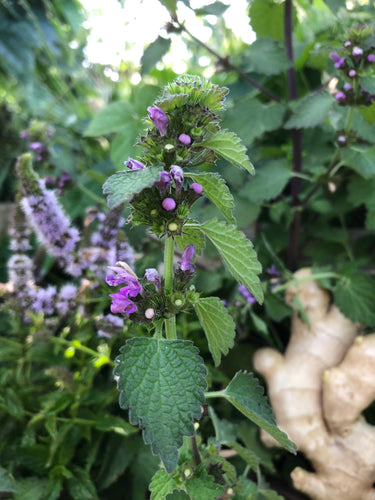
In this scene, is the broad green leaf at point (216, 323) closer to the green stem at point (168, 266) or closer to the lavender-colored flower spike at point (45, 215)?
the green stem at point (168, 266)

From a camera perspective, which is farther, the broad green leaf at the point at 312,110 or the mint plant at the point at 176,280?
the broad green leaf at the point at 312,110

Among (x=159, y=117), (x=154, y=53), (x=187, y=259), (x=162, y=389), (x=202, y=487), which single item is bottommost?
(x=202, y=487)

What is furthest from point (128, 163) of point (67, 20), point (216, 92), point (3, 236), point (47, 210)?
point (67, 20)

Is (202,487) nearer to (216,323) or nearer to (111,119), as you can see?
(216,323)

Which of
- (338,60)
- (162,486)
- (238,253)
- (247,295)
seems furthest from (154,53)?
(162,486)

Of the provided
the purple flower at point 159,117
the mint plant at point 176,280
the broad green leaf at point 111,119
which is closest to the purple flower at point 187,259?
the mint plant at point 176,280
